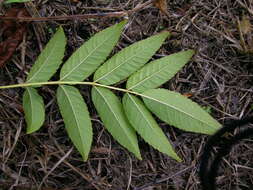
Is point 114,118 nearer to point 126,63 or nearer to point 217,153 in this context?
point 126,63

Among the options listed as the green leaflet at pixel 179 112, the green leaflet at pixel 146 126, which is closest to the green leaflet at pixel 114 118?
the green leaflet at pixel 146 126

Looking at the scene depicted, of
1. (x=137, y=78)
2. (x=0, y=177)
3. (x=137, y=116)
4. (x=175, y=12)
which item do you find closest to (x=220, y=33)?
(x=175, y=12)

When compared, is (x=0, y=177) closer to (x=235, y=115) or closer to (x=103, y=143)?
(x=103, y=143)

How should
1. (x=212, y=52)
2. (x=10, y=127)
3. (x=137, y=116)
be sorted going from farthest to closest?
(x=212, y=52) → (x=10, y=127) → (x=137, y=116)

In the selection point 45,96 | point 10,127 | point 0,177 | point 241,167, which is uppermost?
point 45,96

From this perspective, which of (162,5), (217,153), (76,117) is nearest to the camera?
(76,117)

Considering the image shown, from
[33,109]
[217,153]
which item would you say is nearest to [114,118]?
[33,109]

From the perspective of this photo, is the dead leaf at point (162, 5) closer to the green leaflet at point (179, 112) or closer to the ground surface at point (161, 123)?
the ground surface at point (161, 123)

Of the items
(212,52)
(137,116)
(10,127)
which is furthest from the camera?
(212,52)
